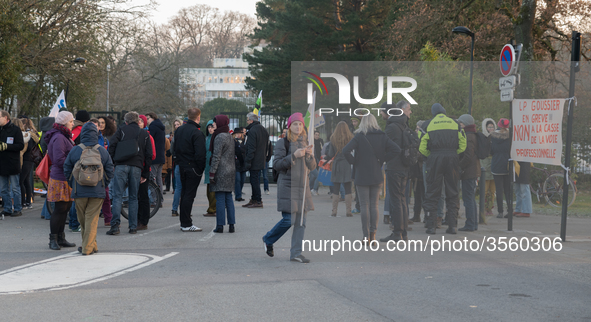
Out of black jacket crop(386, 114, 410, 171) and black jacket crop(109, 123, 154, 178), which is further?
black jacket crop(109, 123, 154, 178)

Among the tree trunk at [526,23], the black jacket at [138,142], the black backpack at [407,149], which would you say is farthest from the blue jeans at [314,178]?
the black backpack at [407,149]

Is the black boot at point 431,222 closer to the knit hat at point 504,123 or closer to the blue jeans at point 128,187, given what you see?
the knit hat at point 504,123

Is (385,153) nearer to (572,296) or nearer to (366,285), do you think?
(366,285)

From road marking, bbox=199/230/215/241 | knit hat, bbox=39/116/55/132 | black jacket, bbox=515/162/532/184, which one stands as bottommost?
road marking, bbox=199/230/215/241

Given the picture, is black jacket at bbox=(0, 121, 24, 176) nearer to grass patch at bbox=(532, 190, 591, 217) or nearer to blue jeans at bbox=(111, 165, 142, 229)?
blue jeans at bbox=(111, 165, 142, 229)

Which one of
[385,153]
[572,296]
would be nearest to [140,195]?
[385,153]

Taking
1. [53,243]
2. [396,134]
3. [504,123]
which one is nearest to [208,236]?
[53,243]

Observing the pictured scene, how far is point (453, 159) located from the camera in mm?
9789

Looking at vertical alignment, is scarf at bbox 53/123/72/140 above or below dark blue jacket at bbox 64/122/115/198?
above

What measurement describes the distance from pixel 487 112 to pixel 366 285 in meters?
14.8

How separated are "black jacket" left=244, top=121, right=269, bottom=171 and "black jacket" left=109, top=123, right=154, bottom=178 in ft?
12.6

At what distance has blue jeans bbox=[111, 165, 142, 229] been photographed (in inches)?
389

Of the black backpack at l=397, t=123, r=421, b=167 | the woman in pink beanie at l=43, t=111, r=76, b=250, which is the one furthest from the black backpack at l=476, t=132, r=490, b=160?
the woman in pink beanie at l=43, t=111, r=76, b=250

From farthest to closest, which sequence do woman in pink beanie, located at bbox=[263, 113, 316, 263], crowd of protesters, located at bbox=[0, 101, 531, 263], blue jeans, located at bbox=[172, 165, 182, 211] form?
1. blue jeans, located at bbox=[172, 165, 182, 211]
2. crowd of protesters, located at bbox=[0, 101, 531, 263]
3. woman in pink beanie, located at bbox=[263, 113, 316, 263]
